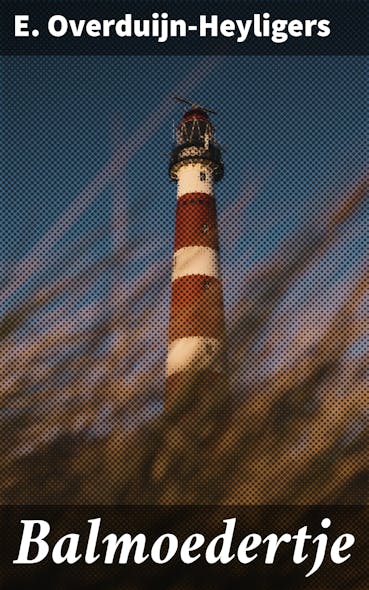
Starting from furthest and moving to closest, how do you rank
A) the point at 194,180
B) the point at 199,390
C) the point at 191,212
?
the point at 194,180 → the point at 191,212 → the point at 199,390

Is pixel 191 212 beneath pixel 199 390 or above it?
above

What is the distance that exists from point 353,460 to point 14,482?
0.45m

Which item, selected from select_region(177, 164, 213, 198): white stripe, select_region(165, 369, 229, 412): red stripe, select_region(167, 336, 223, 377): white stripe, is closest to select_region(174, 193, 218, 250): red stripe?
select_region(177, 164, 213, 198): white stripe

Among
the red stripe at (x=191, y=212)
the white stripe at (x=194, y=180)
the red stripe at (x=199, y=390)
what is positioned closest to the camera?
the red stripe at (x=199, y=390)

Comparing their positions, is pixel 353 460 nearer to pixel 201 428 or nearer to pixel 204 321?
Answer: pixel 201 428

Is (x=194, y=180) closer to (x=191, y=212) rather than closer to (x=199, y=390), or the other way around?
(x=191, y=212)

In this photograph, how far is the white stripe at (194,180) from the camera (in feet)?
46.9

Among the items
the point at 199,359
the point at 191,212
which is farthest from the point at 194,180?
the point at 199,359

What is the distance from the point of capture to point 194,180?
14477 millimetres

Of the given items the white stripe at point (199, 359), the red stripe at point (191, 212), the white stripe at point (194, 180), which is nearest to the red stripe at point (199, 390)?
the white stripe at point (199, 359)

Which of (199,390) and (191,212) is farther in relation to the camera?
(191,212)

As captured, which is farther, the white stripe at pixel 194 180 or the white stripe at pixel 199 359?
the white stripe at pixel 194 180

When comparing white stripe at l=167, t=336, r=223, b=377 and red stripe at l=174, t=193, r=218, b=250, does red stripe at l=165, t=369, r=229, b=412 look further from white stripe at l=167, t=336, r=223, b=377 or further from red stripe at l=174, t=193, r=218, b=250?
red stripe at l=174, t=193, r=218, b=250

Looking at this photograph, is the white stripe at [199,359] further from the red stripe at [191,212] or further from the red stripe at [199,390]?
the red stripe at [191,212]
